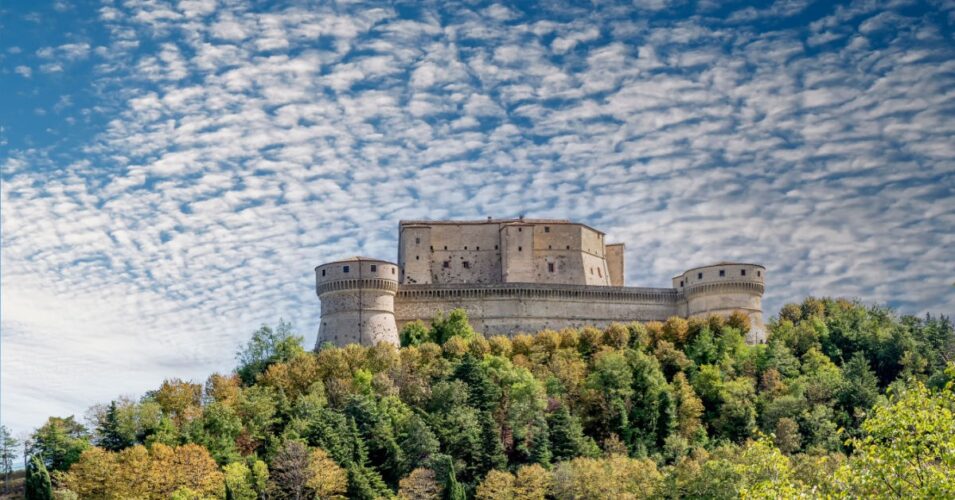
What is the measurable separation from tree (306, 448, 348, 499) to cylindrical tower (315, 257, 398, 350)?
23.7 m

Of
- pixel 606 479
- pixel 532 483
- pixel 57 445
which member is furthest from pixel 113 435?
pixel 606 479

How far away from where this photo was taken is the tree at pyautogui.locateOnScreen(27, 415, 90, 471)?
72.8 metres

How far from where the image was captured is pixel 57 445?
7325 centimetres

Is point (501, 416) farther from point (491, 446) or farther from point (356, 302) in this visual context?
point (356, 302)

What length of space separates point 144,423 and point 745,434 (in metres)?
38.9

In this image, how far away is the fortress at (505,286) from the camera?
9450cm

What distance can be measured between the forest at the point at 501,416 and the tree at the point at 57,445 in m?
0.12

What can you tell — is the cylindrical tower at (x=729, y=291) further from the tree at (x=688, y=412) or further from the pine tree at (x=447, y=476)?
the pine tree at (x=447, y=476)

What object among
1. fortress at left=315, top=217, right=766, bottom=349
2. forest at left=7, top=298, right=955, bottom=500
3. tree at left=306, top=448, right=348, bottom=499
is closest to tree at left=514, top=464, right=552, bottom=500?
forest at left=7, top=298, right=955, bottom=500

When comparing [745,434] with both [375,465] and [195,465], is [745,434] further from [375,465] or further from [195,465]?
[195,465]

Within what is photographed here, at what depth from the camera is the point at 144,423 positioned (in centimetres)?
7581

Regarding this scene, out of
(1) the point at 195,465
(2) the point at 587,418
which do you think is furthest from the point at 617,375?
(1) the point at 195,465

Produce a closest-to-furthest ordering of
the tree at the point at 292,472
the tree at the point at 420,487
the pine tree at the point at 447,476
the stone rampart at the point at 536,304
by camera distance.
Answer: the tree at the point at 420,487
the pine tree at the point at 447,476
the tree at the point at 292,472
the stone rampart at the point at 536,304

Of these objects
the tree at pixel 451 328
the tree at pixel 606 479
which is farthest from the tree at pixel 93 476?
the tree at pixel 451 328
